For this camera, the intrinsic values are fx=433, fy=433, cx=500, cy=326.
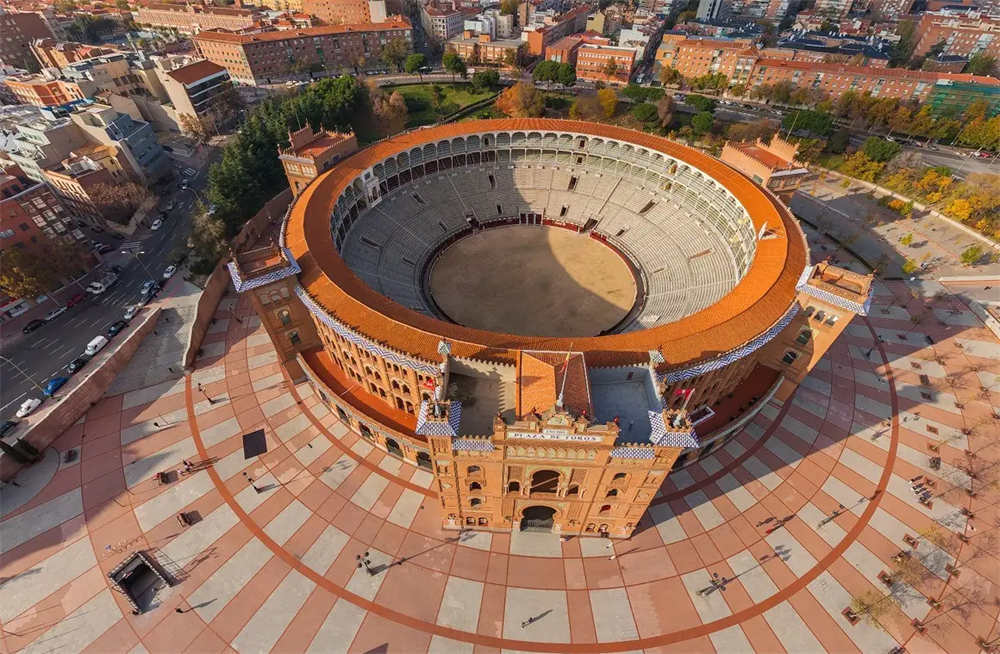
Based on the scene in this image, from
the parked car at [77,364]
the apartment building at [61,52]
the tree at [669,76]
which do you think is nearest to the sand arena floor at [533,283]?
the parked car at [77,364]

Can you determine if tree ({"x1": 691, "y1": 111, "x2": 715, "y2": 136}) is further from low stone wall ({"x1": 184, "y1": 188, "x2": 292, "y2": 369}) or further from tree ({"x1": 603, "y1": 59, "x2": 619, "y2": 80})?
low stone wall ({"x1": 184, "y1": 188, "x2": 292, "y2": 369})

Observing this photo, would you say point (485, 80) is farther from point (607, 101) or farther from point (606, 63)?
point (606, 63)

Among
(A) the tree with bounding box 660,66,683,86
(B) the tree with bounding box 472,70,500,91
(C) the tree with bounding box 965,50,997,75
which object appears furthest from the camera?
(C) the tree with bounding box 965,50,997,75

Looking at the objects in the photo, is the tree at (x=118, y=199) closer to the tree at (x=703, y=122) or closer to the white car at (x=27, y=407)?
the white car at (x=27, y=407)

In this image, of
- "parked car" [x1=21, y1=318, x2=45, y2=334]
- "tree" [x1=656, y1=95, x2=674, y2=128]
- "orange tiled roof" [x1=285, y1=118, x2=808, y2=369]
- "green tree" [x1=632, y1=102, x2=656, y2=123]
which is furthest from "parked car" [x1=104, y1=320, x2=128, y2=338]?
"tree" [x1=656, y1=95, x2=674, y2=128]

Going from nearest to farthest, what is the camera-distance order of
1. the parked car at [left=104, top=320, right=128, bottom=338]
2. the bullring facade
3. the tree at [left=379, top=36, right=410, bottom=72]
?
the bullring facade
the parked car at [left=104, top=320, right=128, bottom=338]
the tree at [left=379, top=36, right=410, bottom=72]

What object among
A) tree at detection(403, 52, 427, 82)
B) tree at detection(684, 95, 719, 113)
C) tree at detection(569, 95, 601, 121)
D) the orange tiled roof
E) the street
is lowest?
the street

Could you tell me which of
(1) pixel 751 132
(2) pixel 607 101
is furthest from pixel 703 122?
(2) pixel 607 101
